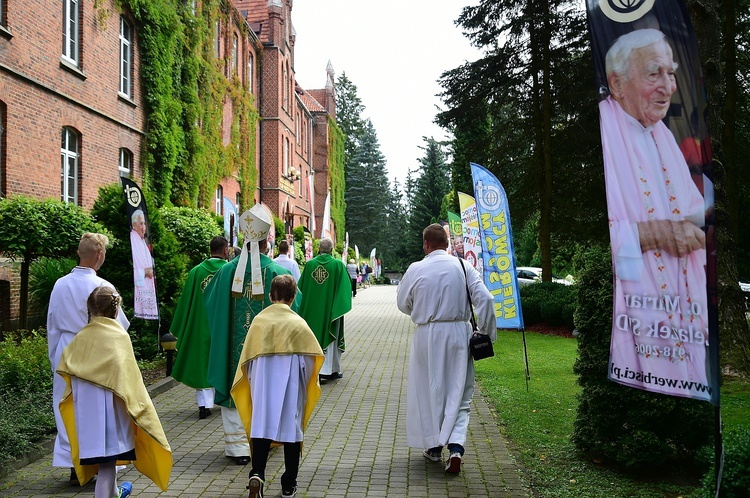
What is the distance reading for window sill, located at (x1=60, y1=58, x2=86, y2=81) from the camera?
52.9 ft

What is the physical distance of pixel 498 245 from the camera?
12.2 metres

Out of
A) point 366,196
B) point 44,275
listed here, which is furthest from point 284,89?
point 366,196

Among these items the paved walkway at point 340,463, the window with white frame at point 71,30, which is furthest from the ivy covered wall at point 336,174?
the paved walkway at point 340,463

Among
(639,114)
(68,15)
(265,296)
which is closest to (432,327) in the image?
(265,296)

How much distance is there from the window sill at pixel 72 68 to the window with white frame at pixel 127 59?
9.43 ft

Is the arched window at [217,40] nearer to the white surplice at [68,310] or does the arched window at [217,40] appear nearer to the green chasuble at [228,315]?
the green chasuble at [228,315]

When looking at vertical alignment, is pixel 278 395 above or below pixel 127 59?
below

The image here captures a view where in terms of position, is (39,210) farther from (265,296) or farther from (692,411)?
(692,411)

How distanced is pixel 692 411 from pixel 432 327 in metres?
2.24

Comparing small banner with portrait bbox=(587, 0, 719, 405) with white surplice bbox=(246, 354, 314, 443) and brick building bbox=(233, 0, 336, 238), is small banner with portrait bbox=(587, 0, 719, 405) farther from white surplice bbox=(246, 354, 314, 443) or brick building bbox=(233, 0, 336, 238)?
brick building bbox=(233, 0, 336, 238)

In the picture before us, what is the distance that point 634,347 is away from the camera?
4441 mm

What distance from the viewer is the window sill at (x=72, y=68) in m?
16.1

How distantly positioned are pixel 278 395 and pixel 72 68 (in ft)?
44.4

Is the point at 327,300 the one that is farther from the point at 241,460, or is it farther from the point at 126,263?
the point at 241,460
